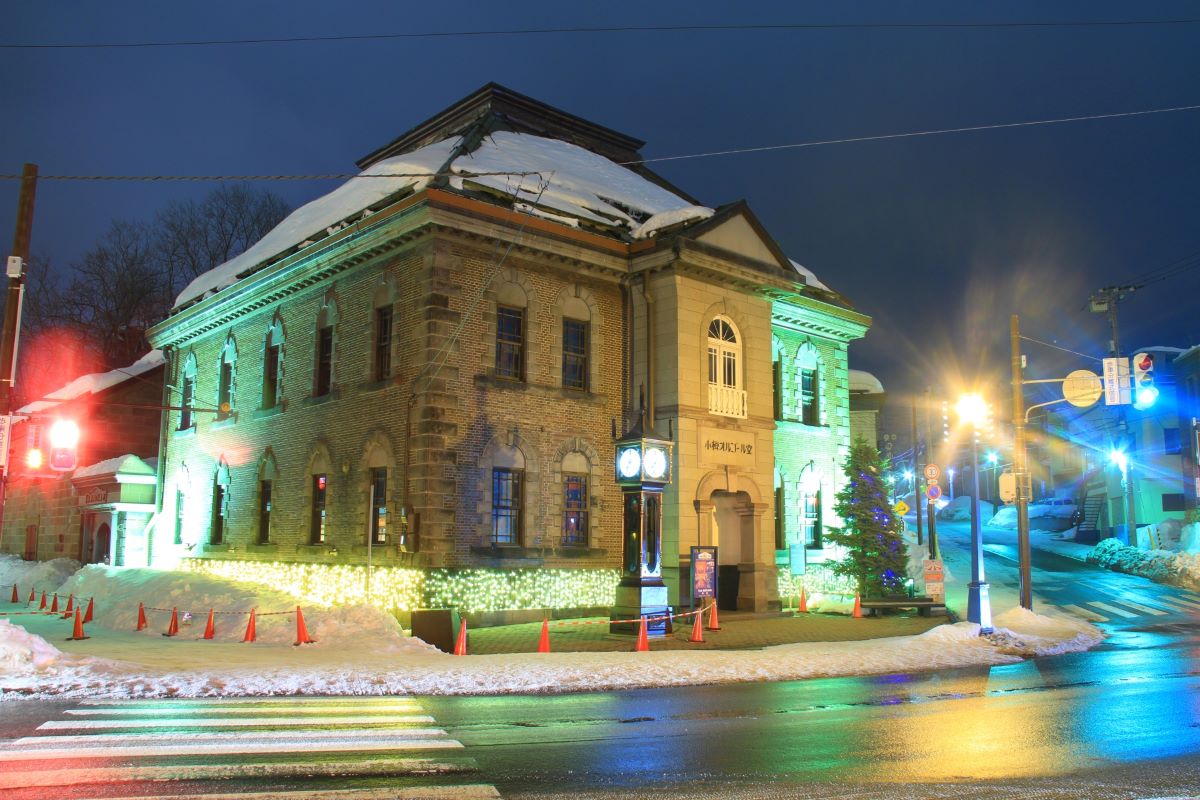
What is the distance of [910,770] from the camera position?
8.10 m

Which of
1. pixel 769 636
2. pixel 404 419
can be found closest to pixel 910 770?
pixel 769 636

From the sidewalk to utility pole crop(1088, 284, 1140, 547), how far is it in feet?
91.0

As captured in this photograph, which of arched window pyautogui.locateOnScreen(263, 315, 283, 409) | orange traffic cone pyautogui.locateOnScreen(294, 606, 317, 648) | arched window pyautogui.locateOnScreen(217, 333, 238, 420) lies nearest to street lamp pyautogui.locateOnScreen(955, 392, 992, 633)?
orange traffic cone pyautogui.locateOnScreen(294, 606, 317, 648)

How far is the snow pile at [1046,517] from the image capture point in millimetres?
64875

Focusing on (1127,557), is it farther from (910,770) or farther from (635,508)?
(910,770)

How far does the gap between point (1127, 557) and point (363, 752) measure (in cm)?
4237

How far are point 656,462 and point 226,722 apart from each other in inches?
478

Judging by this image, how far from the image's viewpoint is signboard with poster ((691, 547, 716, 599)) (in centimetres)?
2192

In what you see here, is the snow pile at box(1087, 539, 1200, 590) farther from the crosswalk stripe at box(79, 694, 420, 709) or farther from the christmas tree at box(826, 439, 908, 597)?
the crosswalk stripe at box(79, 694, 420, 709)

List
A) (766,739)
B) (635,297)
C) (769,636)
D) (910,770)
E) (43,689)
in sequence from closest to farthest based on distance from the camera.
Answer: (910,770)
(766,739)
(43,689)
(769,636)
(635,297)

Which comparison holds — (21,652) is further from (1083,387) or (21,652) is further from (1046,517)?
(1046,517)

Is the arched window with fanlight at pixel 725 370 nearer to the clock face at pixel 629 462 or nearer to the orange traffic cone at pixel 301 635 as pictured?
the clock face at pixel 629 462

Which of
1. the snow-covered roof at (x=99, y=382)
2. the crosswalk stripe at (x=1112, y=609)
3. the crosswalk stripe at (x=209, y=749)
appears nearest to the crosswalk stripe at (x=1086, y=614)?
the crosswalk stripe at (x=1112, y=609)

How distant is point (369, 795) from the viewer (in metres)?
6.91
